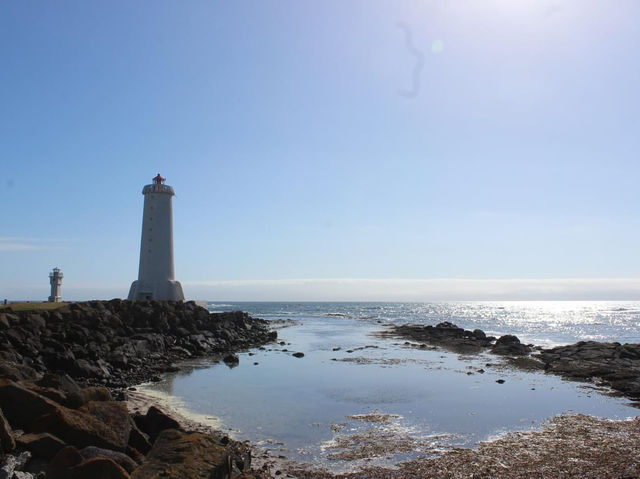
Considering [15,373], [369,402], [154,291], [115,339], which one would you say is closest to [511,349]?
[369,402]

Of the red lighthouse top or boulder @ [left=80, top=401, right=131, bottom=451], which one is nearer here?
boulder @ [left=80, top=401, right=131, bottom=451]

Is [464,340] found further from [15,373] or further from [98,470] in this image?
[98,470]

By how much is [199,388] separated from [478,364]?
Answer: 14.7m

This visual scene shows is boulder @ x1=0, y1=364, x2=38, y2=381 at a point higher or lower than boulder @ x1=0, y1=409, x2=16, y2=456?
higher

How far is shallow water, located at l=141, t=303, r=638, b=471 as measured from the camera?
429 inches

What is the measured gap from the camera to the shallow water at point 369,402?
10.9m

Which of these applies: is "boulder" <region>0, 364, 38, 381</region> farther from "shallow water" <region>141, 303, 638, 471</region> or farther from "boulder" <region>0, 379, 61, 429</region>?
"shallow water" <region>141, 303, 638, 471</region>

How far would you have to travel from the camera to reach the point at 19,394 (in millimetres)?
8039

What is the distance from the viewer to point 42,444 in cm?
706

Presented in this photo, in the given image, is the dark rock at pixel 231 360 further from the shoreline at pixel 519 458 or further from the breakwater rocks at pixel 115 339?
the shoreline at pixel 519 458

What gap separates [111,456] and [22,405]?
227cm

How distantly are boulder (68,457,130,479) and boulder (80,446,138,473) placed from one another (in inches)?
17.4

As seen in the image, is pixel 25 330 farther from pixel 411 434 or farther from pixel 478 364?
pixel 478 364

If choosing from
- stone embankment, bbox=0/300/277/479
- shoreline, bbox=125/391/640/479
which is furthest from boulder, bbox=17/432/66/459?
shoreline, bbox=125/391/640/479
